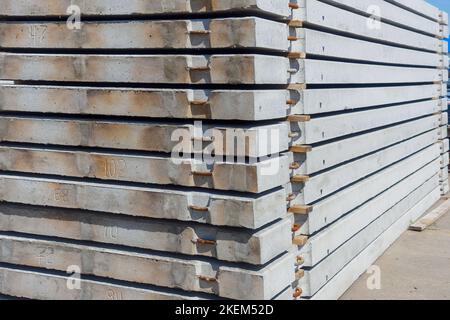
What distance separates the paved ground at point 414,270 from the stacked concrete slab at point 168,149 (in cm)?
68

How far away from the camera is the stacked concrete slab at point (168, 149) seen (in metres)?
3.56

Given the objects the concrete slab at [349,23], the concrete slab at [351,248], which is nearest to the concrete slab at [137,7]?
the concrete slab at [349,23]

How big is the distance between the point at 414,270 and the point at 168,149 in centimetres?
325

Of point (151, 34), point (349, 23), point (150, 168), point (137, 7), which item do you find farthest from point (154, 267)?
point (349, 23)

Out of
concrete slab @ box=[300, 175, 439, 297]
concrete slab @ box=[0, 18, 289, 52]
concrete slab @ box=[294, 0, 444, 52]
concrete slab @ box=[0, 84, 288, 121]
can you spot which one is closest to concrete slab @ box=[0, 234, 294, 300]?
concrete slab @ box=[300, 175, 439, 297]

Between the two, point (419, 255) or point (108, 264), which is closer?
point (108, 264)

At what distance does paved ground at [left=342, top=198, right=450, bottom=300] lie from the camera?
17.0 feet

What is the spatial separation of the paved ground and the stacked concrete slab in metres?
0.68

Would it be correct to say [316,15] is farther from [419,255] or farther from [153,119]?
[419,255]

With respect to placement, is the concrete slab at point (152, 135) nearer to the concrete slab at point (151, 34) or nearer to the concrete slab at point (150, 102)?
the concrete slab at point (150, 102)

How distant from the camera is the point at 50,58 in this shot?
404 cm
